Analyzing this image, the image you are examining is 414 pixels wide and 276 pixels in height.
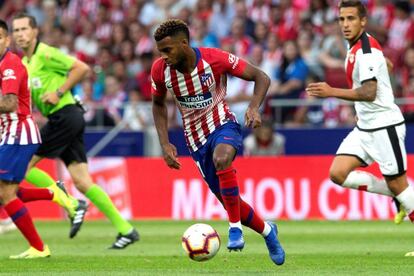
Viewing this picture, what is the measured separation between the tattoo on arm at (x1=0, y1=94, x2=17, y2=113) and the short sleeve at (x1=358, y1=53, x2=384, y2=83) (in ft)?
10.9

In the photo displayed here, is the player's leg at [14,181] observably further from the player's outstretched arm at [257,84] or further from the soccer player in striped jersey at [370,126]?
the soccer player in striped jersey at [370,126]

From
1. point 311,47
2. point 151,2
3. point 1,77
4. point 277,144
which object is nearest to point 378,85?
point 1,77

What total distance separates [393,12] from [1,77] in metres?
11.2

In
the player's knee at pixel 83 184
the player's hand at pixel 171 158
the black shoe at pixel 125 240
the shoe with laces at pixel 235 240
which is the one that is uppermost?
the player's hand at pixel 171 158

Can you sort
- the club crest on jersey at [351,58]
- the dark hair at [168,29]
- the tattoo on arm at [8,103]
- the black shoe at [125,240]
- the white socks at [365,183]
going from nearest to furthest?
the dark hair at [168,29], the tattoo on arm at [8,103], the club crest on jersey at [351,58], the white socks at [365,183], the black shoe at [125,240]

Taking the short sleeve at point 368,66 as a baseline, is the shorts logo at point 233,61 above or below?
above

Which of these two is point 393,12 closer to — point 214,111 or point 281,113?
point 281,113

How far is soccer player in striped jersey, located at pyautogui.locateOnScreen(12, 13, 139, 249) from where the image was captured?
1253 centimetres

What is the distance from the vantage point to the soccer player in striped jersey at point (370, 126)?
10.6 metres

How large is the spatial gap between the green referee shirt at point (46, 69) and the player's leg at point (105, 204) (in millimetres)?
861

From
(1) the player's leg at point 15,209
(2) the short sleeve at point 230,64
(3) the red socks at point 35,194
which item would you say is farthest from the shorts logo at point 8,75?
(2) the short sleeve at point 230,64

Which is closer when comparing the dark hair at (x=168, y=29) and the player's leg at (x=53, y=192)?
the dark hair at (x=168, y=29)

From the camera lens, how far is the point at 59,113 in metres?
13.1

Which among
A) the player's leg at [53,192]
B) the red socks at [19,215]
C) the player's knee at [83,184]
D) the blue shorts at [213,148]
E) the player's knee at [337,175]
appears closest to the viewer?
the blue shorts at [213,148]
